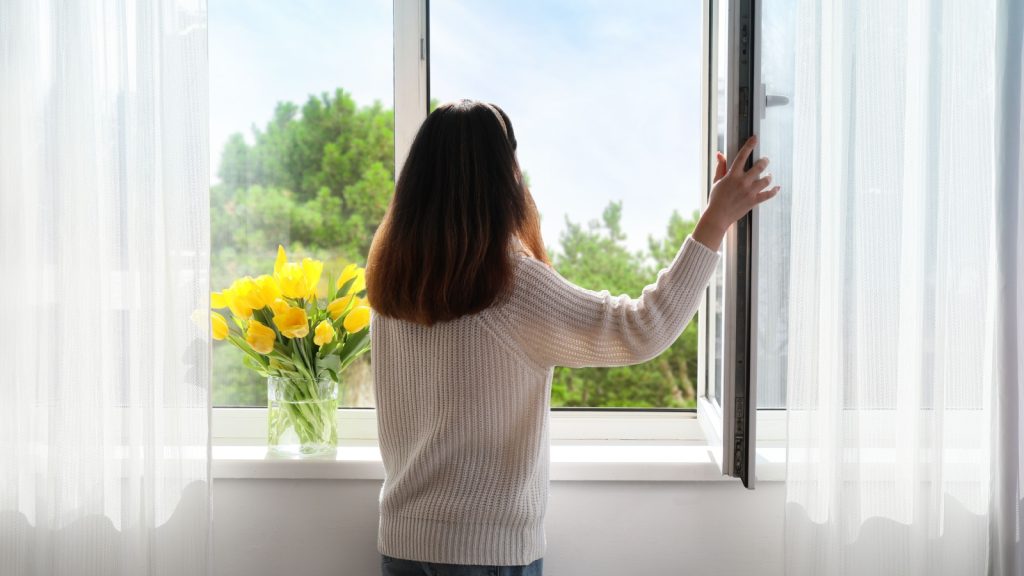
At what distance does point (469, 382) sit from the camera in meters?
1.15

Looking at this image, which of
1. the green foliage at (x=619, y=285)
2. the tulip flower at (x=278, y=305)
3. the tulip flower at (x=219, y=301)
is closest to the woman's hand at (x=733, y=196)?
the tulip flower at (x=278, y=305)

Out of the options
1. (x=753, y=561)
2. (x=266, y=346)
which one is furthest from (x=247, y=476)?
(x=753, y=561)

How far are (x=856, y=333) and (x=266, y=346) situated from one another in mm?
1052

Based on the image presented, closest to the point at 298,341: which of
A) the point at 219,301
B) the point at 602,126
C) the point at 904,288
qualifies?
the point at 219,301

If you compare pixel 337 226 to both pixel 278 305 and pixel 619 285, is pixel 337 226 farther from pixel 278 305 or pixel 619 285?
pixel 619 285

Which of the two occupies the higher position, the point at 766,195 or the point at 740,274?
the point at 766,195

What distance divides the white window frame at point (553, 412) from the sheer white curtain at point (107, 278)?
271 mm

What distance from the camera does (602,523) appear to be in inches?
58.3

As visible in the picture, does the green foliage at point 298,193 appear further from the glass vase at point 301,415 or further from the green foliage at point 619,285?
the green foliage at point 619,285

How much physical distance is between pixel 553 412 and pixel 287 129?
36.1 inches

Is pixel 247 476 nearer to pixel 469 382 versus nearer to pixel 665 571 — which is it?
pixel 469 382

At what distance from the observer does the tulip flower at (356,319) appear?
1524mm

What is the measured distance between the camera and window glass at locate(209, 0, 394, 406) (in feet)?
5.42

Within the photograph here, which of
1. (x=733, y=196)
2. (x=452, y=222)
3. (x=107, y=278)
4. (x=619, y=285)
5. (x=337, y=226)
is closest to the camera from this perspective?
(x=452, y=222)
